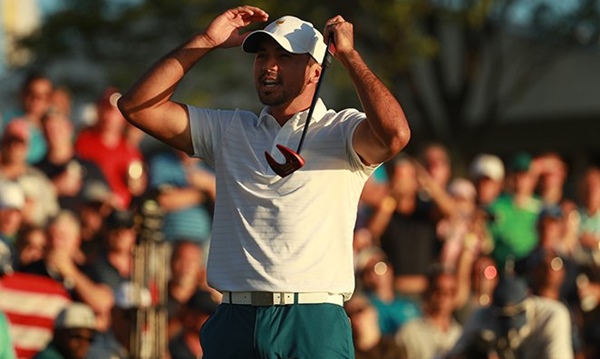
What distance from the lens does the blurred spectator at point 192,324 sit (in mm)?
10594

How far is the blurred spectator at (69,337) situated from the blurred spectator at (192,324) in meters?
0.74

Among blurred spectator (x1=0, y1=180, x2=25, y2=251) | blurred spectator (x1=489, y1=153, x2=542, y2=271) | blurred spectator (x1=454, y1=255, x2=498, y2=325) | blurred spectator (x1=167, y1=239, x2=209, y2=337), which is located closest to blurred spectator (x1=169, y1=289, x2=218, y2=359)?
blurred spectator (x1=167, y1=239, x2=209, y2=337)

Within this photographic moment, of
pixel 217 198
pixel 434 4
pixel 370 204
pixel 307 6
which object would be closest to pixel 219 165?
pixel 217 198

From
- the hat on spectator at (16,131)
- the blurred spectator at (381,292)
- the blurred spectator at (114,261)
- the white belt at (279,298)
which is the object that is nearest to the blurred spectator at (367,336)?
the blurred spectator at (381,292)

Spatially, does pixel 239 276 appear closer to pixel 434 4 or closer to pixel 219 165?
pixel 219 165

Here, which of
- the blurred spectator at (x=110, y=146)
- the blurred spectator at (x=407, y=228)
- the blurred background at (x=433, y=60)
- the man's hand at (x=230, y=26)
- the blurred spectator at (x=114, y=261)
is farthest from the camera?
the blurred background at (x=433, y=60)

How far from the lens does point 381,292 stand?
41.4 ft

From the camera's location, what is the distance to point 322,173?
6875 millimetres

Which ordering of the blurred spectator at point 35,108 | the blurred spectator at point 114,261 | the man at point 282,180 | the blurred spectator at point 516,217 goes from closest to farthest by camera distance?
the man at point 282,180 → the blurred spectator at point 114,261 → the blurred spectator at point 35,108 → the blurred spectator at point 516,217

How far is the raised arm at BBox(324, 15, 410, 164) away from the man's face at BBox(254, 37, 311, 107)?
0.60 ft

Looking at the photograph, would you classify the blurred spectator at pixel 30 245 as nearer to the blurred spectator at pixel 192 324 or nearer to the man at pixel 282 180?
the blurred spectator at pixel 192 324

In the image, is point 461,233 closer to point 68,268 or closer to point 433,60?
point 68,268

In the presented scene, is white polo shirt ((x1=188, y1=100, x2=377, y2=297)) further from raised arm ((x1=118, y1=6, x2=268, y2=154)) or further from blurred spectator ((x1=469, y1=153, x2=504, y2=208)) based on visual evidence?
blurred spectator ((x1=469, y1=153, x2=504, y2=208))

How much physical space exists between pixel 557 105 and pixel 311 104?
Answer: 1079 inches
